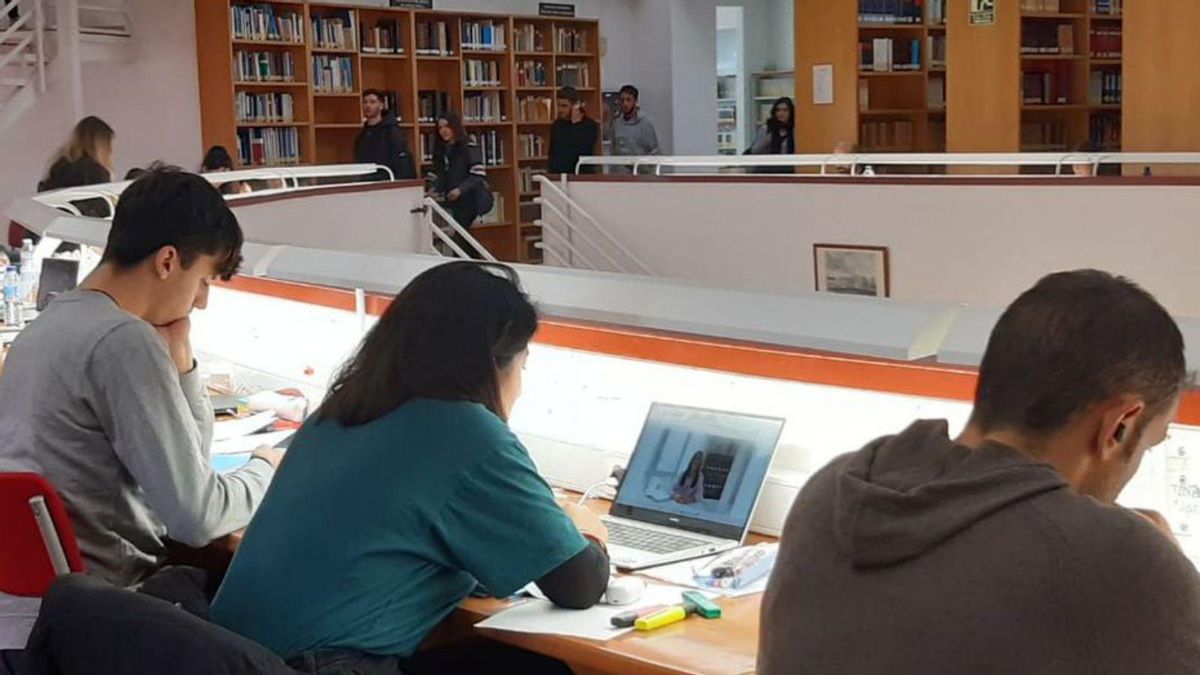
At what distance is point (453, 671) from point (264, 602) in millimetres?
524

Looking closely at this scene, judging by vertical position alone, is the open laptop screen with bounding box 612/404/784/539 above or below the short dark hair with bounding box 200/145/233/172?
below

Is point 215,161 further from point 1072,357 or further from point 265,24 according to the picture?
point 1072,357

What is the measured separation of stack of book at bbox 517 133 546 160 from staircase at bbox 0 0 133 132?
405 centimetres

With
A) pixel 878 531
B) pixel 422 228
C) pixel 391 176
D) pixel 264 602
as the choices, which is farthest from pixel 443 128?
pixel 878 531

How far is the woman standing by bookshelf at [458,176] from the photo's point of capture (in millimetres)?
11000

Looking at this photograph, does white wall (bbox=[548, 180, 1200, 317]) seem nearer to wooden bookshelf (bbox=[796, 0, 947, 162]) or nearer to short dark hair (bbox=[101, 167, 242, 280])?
wooden bookshelf (bbox=[796, 0, 947, 162])

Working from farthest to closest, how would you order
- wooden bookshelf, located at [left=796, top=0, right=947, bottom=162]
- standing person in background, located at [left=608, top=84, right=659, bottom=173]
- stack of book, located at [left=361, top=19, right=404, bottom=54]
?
standing person in background, located at [left=608, top=84, right=659, bottom=173]
stack of book, located at [left=361, top=19, right=404, bottom=54]
wooden bookshelf, located at [left=796, top=0, right=947, bottom=162]

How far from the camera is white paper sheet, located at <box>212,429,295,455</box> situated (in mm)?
3701

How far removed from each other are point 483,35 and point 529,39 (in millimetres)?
549

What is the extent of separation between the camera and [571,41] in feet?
45.1

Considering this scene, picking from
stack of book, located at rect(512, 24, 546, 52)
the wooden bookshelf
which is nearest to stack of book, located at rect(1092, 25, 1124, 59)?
the wooden bookshelf

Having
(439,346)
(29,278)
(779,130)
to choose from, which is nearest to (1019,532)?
(439,346)

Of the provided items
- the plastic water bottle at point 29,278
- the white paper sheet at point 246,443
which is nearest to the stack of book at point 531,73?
the plastic water bottle at point 29,278

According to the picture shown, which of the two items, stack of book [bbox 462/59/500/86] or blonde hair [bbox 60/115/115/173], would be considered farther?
stack of book [bbox 462/59/500/86]
